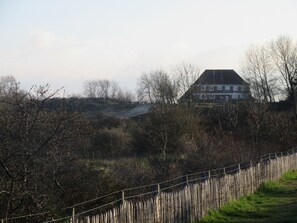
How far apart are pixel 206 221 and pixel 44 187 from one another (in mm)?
5440

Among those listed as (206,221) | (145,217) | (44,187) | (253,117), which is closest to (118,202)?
(145,217)

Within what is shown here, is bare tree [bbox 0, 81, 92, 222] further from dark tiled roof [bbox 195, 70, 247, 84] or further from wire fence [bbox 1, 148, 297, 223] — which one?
dark tiled roof [bbox 195, 70, 247, 84]

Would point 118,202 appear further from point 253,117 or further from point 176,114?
point 253,117

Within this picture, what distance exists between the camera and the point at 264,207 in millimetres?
17766

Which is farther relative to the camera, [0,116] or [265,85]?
[265,85]

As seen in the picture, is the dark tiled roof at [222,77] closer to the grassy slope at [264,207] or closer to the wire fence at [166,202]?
the grassy slope at [264,207]

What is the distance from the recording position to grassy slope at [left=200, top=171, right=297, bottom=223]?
609 inches

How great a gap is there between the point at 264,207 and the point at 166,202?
6.26 meters

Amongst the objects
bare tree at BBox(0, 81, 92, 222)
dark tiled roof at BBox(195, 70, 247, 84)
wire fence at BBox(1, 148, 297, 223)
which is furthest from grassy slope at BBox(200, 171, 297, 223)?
dark tiled roof at BBox(195, 70, 247, 84)

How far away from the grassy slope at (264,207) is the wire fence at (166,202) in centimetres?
30

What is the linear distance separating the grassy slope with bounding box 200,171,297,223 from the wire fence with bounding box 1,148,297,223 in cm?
30

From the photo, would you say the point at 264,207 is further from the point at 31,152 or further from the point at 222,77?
the point at 222,77

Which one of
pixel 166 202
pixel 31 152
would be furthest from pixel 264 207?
pixel 31 152

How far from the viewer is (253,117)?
43.9m
